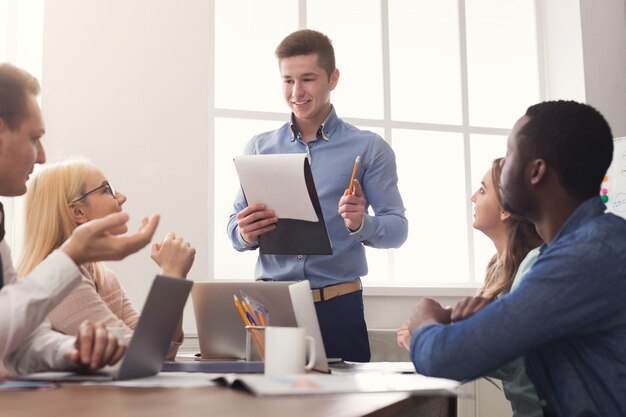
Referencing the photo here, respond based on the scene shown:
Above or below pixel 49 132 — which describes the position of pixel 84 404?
below

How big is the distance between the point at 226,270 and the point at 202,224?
0.34 m

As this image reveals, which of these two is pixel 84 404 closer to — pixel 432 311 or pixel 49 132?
pixel 432 311

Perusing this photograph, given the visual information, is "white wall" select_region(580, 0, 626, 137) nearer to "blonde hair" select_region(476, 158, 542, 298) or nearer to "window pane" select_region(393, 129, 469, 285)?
"window pane" select_region(393, 129, 469, 285)

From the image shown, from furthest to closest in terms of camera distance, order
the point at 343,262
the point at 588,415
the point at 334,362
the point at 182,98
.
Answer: the point at 182,98 < the point at 343,262 < the point at 334,362 < the point at 588,415

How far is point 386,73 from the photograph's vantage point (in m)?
4.43

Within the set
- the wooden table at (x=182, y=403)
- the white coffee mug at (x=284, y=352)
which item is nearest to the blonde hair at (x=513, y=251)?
the white coffee mug at (x=284, y=352)

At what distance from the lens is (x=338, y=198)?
2.72m

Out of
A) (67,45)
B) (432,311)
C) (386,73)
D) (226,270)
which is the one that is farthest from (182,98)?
(432,311)

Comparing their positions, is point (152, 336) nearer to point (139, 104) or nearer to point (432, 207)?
point (139, 104)

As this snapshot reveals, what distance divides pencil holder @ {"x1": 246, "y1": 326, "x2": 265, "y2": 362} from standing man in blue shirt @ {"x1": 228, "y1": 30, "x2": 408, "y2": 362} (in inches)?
25.6

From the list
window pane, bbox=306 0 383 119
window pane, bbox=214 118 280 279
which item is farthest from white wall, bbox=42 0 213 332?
window pane, bbox=306 0 383 119

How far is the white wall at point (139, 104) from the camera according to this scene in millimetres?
3627

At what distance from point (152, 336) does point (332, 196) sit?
148 centimetres

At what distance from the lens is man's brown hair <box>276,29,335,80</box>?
275 centimetres
